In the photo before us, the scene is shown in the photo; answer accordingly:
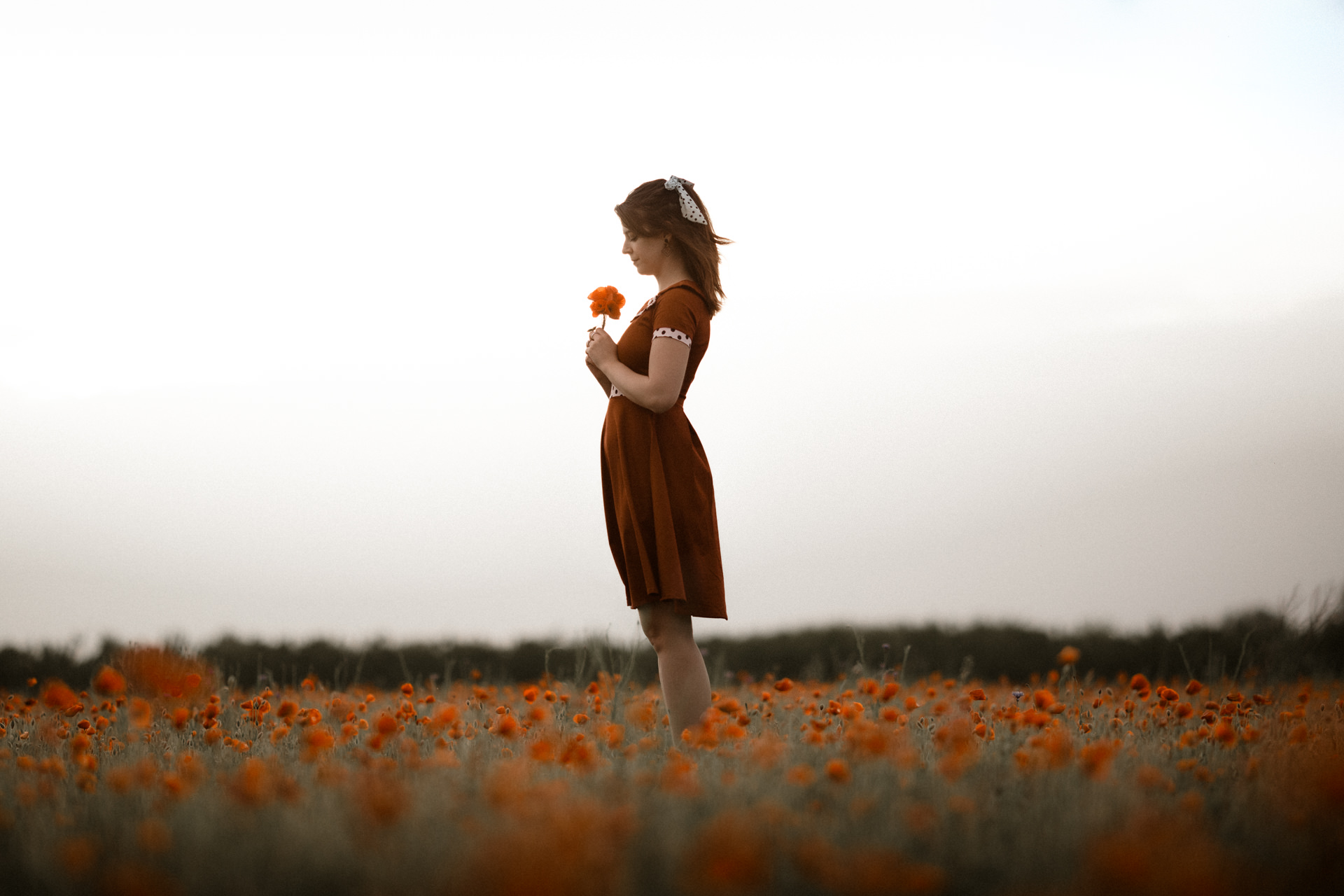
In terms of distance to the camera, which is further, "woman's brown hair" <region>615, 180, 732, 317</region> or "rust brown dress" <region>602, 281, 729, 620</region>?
"woman's brown hair" <region>615, 180, 732, 317</region>

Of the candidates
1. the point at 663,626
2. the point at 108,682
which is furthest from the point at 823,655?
the point at 108,682

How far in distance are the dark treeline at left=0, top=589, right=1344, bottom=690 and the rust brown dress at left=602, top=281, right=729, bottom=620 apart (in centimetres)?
401

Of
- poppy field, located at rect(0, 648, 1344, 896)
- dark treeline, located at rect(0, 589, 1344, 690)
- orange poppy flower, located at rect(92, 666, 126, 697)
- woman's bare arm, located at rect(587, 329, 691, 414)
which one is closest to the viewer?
poppy field, located at rect(0, 648, 1344, 896)

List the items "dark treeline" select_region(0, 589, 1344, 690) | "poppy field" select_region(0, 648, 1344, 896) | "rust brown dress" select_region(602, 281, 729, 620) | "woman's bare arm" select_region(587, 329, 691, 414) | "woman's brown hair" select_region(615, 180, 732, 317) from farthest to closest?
"dark treeline" select_region(0, 589, 1344, 690)
"woman's brown hair" select_region(615, 180, 732, 317)
"rust brown dress" select_region(602, 281, 729, 620)
"woman's bare arm" select_region(587, 329, 691, 414)
"poppy field" select_region(0, 648, 1344, 896)

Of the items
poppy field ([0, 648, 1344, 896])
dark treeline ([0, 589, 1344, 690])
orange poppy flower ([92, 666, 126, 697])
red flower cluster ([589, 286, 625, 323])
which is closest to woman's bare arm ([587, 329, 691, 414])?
red flower cluster ([589, 286, 625, 323])

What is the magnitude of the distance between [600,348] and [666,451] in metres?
0.44

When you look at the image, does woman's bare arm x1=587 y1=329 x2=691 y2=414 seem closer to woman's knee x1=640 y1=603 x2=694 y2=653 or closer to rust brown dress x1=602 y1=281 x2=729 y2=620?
rust brown dress x1=602 y1=281 x2=729 y2=620

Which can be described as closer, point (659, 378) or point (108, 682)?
point (108, 682)

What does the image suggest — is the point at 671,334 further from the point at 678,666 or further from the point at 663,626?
the point at 678,666

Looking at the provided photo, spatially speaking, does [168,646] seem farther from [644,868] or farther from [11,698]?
[644,868]

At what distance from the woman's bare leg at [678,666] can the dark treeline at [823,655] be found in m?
3.95

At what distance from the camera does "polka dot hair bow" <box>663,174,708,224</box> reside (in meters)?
3.60

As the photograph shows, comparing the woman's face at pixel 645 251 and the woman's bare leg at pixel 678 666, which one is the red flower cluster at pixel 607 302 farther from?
the woman's bare leg at pixel 678 666

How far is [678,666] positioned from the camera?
339 centimetres
